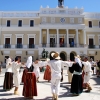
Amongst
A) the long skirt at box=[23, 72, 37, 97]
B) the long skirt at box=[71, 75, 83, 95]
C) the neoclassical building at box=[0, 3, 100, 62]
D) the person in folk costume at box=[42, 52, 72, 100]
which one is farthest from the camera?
the neoclassical building at box=[0, 3, 100, 62]

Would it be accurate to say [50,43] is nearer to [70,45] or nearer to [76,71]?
[70,45]

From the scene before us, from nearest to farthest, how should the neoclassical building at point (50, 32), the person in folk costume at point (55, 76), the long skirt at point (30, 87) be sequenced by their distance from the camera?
the person in folk costume at point (55, 76) → the long skirt at point (30, 87) → the neoclassical building at point (50, 32)

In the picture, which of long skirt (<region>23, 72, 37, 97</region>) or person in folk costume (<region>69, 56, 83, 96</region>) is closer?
long skirt (<region>23, 72, 37, 97</region>)

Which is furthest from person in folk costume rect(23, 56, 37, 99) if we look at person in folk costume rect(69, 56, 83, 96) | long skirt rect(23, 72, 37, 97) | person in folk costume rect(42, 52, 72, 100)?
person in folk costume rect(69, 56, 83, 96)

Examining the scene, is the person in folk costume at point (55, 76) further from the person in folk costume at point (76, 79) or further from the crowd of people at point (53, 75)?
the person in folk costume at point (76, 79)

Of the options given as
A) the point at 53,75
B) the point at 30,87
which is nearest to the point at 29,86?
the point at 30,87

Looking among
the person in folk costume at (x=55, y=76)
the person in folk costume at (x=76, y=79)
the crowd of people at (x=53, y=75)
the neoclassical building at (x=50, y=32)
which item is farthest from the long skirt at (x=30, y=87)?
the neoclassical building at (x=50, y=32)

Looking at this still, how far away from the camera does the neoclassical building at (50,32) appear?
29.2 meters

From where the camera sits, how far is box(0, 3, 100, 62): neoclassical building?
95.8ft

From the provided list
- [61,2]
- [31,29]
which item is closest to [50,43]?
[31,29]

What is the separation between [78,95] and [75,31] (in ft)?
80.5

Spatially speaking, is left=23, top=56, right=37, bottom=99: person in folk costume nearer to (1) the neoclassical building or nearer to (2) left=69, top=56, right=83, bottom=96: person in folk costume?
(2) left=69, top=56, right=83, bottom=96: person in folk costume

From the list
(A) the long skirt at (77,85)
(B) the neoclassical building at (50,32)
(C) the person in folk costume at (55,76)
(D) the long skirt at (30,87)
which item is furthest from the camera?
(B) the neoclassical building at (50,32)

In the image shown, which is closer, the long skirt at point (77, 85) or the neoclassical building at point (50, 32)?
the long skirt at point (77, 85)
